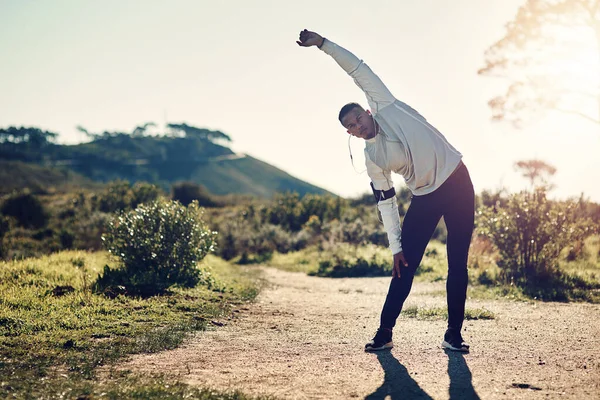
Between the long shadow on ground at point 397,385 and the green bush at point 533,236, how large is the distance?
5.53 m

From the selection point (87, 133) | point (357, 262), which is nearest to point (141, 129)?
point (87, 133)

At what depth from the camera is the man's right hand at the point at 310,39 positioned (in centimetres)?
437

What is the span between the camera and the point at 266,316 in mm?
6688

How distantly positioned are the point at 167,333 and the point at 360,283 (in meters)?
5.97

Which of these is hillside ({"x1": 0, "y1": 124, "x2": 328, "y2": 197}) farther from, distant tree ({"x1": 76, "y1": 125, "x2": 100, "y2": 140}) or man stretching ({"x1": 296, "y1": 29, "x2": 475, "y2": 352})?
man stretching ({"x1": 296, "y1": 29, "x2": 475, "y2": 352})

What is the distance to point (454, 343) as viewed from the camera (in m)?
4.44

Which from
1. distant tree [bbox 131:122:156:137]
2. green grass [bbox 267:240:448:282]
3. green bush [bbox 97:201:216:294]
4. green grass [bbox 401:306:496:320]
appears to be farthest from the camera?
distant tree [bbox 131:122:156:137]

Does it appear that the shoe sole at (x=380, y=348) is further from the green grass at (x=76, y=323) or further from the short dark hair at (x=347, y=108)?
the short dark hair at (x=347, y=108)

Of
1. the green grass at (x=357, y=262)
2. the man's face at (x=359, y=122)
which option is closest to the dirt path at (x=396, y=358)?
the man's face at (x=359, y=122)

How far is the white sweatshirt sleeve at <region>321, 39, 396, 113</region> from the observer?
4.38 meters

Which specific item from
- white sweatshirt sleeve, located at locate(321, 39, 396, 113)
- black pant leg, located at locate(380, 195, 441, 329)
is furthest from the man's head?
black pant leg, located at locate(380, 195, 441, 329)

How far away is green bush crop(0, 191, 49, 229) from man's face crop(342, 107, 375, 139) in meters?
20.6

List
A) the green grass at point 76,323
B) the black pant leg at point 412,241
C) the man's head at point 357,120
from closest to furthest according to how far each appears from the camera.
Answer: the green grass at point 76,323, the man's head at point 357,120, the black pant leg at point 412,241

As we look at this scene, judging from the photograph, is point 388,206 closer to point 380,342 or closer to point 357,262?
point 380,342
